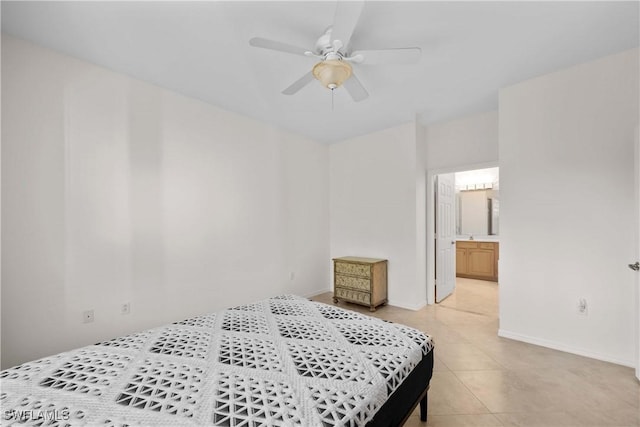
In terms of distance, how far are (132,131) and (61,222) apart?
1007mm

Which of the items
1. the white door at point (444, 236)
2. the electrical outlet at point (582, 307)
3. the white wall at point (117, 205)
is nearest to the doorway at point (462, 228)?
the white door at point (444, 236)

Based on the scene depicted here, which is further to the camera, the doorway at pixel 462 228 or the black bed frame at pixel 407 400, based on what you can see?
the doorway at pixel 462 228

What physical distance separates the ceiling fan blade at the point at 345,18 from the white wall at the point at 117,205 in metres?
2.11

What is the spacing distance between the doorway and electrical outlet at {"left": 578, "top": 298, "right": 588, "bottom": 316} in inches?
63.9

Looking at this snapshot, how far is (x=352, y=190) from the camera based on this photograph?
4.55m

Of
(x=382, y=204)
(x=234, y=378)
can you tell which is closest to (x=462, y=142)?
(x=382, y=204)

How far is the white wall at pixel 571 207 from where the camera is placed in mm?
2344

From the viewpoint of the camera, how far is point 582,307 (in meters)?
2.50

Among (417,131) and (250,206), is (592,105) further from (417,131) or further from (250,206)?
(250,206)

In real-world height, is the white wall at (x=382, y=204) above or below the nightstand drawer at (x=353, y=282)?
above

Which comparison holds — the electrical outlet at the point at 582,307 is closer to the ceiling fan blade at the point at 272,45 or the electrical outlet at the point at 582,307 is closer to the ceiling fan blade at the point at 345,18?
the ceiling fan blade at the point at 345,18

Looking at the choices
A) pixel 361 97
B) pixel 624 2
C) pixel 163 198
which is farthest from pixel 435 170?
pixel 163 198

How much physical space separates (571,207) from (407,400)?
2418 millimetres

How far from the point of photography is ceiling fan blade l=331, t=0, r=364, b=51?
1.43 metres
